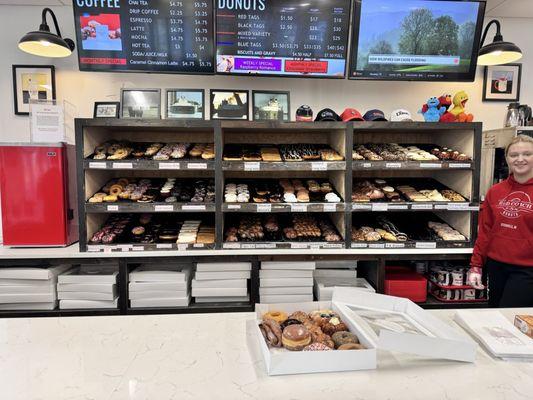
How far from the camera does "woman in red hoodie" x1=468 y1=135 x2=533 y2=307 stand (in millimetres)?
2256

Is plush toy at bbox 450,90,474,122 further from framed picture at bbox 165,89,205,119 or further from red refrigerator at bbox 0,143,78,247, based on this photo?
red refrigerator at bbox 0,143,78,247

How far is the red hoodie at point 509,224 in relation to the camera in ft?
7.45

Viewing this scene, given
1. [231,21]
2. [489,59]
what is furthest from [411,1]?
[231,21]

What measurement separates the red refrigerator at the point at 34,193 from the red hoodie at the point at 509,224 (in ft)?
10.6

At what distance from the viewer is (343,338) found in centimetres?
122

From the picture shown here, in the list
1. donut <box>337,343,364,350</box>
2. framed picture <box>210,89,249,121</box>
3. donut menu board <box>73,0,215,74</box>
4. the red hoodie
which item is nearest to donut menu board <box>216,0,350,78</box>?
donut menu board <box>73,0,215,74</box>

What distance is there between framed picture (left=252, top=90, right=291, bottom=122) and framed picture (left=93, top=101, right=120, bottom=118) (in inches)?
50.0

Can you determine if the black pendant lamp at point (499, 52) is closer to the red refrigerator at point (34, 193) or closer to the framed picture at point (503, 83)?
the framed picture at point (503, 83)

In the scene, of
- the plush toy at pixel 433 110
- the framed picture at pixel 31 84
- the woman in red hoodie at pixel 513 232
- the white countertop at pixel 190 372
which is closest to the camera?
the white countertop at pixel 190 372

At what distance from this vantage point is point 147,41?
3.03 meters

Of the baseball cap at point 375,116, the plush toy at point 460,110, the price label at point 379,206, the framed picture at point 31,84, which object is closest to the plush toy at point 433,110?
the plush toy at point 460,110

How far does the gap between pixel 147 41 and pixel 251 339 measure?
8.77ft

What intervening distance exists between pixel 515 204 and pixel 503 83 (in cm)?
211

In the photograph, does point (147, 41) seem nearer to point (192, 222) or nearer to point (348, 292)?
point (192, 222)
